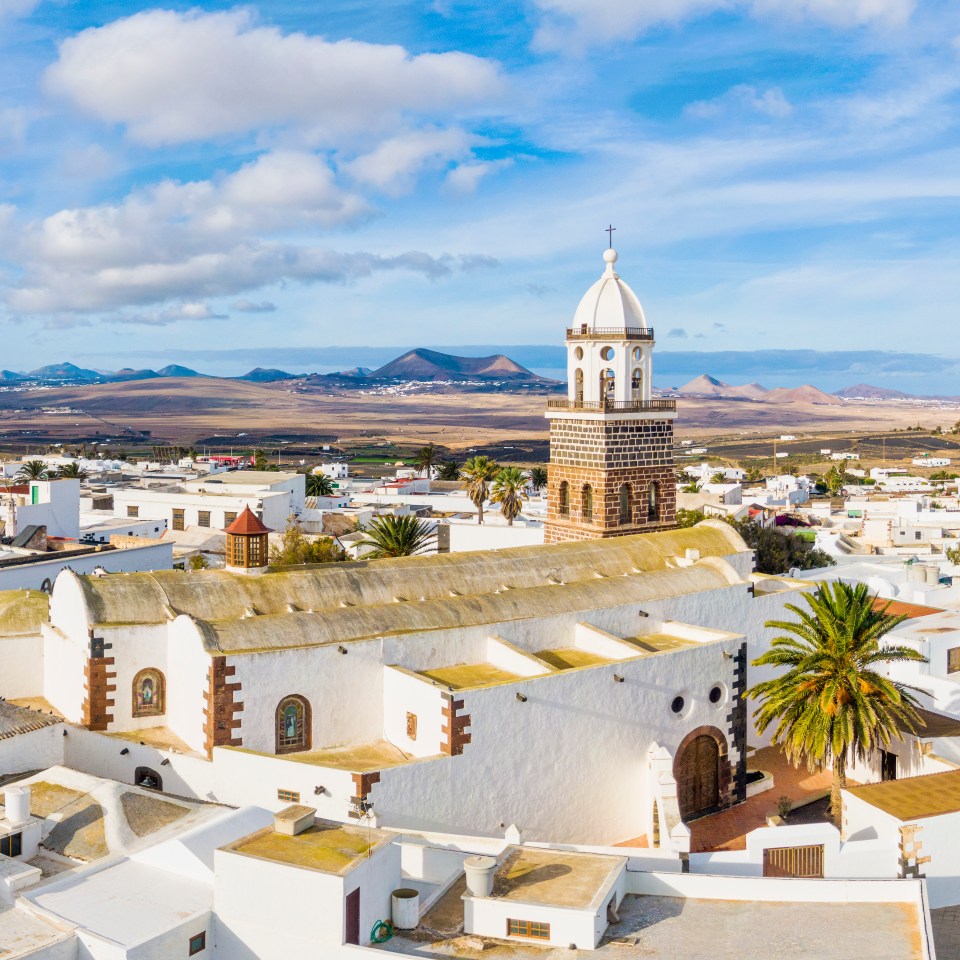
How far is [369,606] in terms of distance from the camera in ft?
86.3

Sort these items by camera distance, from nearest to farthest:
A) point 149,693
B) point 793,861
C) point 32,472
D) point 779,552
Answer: point 793,861, point 149,693, point 779,552, point 32,472

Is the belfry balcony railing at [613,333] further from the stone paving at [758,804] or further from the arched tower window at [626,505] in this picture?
the stone paving at [758,804]

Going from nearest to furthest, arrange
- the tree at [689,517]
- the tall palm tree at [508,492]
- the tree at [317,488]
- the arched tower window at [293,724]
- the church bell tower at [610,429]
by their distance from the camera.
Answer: the arched tower window at [293,724] → the church bell tower at [610,429] → the tall palm tree at [508,492] → the tree at [689,517] → the tree at [317,488]

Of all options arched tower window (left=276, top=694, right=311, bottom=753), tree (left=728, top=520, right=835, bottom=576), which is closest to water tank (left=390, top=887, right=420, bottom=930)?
arched tower window (left=276, top=694, right=311, bottom=753)

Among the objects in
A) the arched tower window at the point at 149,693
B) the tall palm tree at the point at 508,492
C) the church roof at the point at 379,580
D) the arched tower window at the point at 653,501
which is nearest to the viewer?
the arched tower window at the point at 149,693

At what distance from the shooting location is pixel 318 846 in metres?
17.7

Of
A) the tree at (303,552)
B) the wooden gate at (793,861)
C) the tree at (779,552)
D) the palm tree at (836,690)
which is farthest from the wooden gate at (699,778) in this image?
the tree at (779,552)

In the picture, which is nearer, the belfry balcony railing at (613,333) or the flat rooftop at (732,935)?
the flat rooftop at (732,935)

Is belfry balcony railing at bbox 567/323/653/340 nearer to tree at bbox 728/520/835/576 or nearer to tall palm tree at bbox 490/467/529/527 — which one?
tree at bbox 728/520/835/576

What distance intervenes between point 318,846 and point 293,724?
647 cm

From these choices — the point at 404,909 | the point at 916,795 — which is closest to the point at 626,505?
the point at 916,795

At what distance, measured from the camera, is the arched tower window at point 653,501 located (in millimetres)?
36750

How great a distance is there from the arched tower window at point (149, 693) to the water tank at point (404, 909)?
964cm

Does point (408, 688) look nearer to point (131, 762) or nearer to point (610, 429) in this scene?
point (131, 762)
